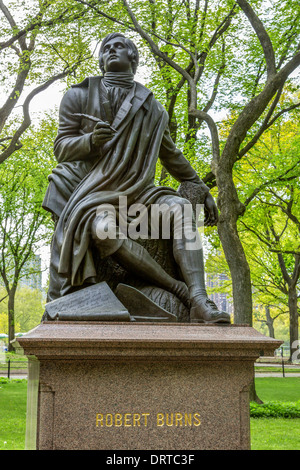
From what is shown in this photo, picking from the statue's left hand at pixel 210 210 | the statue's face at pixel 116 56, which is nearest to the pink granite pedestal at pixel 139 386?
the statue's left hand at pixel 210 210

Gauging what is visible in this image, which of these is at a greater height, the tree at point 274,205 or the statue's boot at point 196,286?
the tree at point 274,205

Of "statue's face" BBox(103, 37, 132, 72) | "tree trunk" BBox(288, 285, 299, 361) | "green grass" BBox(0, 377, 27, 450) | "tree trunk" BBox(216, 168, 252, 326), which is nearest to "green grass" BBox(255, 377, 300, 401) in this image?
"tree trunk" BBox(216, 168, 252, 326)

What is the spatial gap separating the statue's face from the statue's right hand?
32.8 inches

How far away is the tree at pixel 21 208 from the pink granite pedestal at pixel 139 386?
18.4 m

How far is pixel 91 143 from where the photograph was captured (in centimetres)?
473

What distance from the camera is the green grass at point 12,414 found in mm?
7988

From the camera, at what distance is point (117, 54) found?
17.0 ft

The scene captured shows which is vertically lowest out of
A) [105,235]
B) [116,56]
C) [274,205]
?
[105,235]

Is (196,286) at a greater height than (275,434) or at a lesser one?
greater

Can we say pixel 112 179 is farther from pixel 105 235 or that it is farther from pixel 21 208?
pixel 21 208

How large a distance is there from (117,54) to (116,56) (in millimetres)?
22

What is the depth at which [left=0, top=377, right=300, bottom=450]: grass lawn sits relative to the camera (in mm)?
8188

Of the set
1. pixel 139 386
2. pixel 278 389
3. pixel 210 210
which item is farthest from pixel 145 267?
pixel 278 389

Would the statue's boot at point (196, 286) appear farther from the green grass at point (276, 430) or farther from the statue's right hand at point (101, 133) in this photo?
the green grass at point (276, 430)
